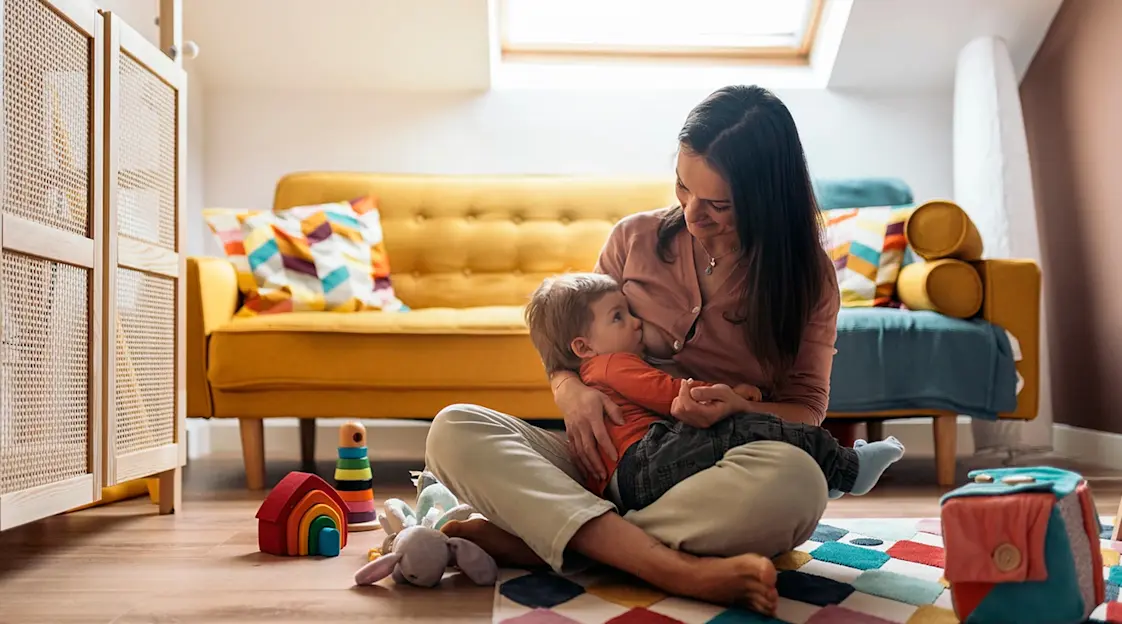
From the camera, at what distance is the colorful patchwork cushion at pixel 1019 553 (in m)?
1.05

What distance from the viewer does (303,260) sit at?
2.75 metres

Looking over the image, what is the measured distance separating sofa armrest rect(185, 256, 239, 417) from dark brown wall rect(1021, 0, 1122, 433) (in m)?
2.51

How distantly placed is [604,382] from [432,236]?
1739 millimetres

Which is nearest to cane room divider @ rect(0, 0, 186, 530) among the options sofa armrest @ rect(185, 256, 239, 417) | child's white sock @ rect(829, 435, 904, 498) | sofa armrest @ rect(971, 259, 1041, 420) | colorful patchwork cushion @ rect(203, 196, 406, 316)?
sofa armrest @ rect(185, 256, 239, 417)

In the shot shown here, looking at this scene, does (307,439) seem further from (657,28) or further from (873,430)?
(657,28)

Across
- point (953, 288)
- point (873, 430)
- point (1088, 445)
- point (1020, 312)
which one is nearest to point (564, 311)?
point (953, 288)

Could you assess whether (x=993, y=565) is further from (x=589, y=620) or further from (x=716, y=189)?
(x=716, y=189)

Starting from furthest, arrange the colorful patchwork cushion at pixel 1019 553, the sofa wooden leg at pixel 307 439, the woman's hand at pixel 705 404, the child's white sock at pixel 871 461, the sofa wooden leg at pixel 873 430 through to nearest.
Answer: the sofa wooden leg at pixel 307 439
the sofa wooden leg at pixel 873 430
the child's white sock at pixel 871 461
the woman's hand at pixel 705 404
the colorful patchwork cushion at pixel 1019 553

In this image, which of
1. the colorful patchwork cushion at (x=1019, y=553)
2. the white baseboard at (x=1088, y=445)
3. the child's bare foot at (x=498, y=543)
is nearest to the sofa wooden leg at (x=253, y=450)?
the child's bare foot at (x=498, y=543)

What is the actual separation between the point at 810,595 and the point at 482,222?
2025 mm

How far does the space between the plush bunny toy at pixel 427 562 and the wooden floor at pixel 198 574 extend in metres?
0.02

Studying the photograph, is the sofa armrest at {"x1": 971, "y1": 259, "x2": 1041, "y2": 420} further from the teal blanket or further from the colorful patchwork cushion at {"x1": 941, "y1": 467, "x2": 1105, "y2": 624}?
the colorful patchwork cushion at {"x1": 941, "y1": 467, "x2": 1105, "y2": 624}

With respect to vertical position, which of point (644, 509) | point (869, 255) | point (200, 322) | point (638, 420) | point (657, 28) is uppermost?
point (657, 28)

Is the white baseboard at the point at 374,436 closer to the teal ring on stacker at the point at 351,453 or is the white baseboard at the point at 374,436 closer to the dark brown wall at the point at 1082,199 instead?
the dark brown wall at the point at 1082,199
